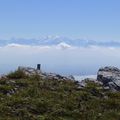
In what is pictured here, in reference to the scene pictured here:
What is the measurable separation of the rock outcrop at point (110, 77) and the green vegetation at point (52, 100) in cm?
98

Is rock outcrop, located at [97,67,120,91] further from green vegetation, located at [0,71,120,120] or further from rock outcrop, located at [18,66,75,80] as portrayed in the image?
rock outcrop, located at [18,66,75,80]

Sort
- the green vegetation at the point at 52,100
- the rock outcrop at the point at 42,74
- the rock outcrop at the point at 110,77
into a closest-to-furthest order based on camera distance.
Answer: the green vegetation at the point at 52,100
the rock outcrop at the point at 110,77
the rock outcrop at the point at 42,74

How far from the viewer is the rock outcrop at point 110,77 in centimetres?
2930

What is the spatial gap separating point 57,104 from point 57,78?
238 inches

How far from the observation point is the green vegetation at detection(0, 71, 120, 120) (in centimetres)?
2253

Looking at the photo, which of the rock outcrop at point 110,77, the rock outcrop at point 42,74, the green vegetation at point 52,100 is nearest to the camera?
the green vegetation at point 52,100

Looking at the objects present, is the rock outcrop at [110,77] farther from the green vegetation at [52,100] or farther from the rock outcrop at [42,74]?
the rock outcrop at [42,74]

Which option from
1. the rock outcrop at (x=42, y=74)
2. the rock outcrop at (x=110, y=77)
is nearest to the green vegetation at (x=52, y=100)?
the rock outcrop at (x=42, y=74)

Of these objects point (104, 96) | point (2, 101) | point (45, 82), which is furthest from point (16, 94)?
point (104, 96)

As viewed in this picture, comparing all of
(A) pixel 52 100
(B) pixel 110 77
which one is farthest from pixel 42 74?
(A) pixel 52 100

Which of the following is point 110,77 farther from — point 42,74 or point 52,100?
point 52,100

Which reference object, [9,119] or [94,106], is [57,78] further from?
[9,119]

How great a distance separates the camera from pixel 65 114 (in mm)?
22891

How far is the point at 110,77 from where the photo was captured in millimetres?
30547
